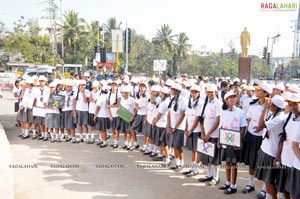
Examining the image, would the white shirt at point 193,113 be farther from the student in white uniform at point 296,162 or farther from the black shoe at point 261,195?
the student in white uniform at point 296,162

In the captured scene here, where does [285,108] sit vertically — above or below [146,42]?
below

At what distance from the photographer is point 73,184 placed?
5633mm

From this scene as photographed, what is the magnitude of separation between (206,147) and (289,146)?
1.72 meters

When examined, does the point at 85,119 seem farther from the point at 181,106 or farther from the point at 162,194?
the point at 162,194

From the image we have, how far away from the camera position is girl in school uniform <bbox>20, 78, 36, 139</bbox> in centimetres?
888

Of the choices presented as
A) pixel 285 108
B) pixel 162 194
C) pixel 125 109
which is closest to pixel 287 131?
pixel 285 108

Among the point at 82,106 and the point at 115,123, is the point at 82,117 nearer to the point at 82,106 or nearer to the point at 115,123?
the point at 82,106

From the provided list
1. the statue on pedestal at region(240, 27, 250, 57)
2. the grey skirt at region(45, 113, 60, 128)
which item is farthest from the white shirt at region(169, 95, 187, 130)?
the statue on pedestal at region(240, 27, 250, 57)

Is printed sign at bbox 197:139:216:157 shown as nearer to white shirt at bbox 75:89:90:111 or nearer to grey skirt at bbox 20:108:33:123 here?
white shirt at bbox 75:89:90:111

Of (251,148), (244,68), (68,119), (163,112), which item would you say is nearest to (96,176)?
(163,112)

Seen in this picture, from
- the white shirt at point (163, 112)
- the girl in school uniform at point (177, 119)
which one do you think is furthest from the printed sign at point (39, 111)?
the girl in school uniform at point (177, 119)

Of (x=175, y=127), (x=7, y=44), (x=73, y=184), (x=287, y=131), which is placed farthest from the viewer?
(x=7, y=44)

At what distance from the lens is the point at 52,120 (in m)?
8.64

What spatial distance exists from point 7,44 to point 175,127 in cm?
3716
